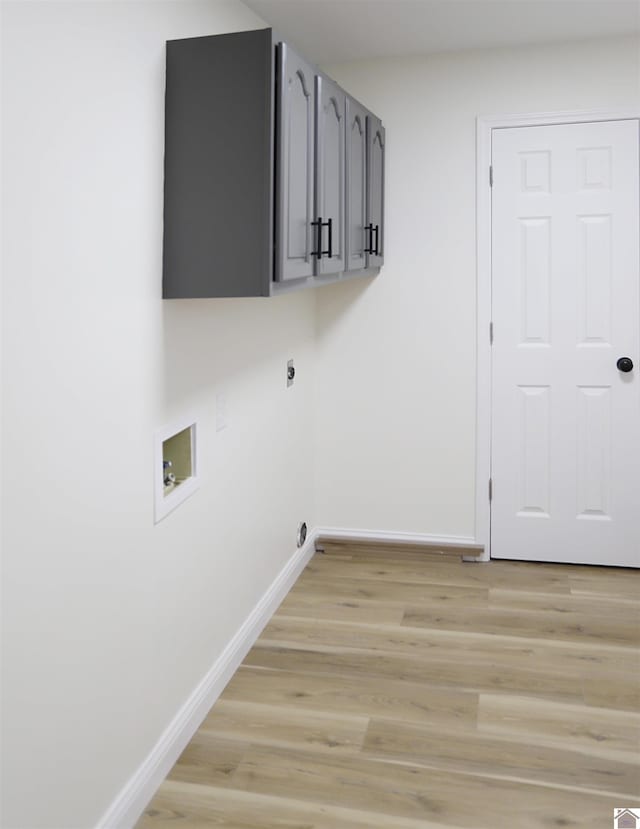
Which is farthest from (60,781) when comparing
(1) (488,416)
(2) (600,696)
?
(1) (488,416)

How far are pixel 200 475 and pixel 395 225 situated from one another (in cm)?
202

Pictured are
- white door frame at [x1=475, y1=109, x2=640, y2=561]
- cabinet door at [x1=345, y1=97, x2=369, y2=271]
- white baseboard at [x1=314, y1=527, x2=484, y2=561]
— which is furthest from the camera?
white baseboard at [x1=314, y1=527, x2=484, y2=561]

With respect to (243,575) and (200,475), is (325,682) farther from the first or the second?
(200,475)

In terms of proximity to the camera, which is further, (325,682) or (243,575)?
(243,575)

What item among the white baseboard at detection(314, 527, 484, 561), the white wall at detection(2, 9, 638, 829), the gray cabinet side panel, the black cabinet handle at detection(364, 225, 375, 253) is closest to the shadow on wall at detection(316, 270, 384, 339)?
the white wall at detection(2, 9, 638, 829)

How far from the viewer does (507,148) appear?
158 inches

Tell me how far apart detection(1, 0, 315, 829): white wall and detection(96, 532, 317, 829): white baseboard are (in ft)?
0.15

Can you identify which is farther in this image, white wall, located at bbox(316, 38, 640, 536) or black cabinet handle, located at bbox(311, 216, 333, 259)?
white wall, located at bbox(316, 38, 640, 536)

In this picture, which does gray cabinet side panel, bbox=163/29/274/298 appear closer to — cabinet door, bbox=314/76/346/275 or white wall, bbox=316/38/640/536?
cabinet door, bbox=314/76/346/275

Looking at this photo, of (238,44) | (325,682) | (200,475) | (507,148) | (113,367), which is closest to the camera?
(113,367)

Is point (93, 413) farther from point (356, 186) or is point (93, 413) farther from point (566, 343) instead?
point (566, 343)

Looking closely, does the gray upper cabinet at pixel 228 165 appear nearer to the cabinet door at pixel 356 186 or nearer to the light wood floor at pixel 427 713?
the cabinet door at pixel 356 186

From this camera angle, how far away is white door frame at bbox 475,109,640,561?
12.9 feet

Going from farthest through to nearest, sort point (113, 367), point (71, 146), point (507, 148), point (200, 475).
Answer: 1. point (507, 148)
2. point (200, 475)
3. point (113, 367)
4. point (71, 146)
